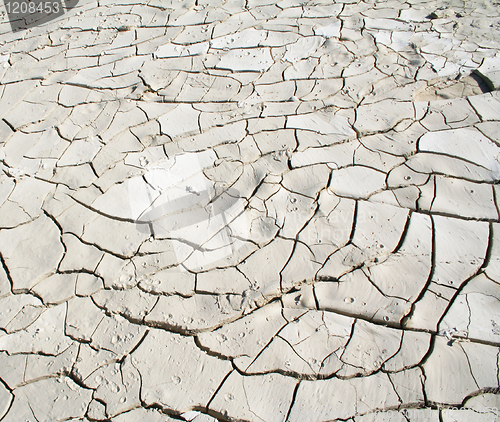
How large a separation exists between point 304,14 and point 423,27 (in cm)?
106

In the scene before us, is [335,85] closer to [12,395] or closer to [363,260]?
[363,260]

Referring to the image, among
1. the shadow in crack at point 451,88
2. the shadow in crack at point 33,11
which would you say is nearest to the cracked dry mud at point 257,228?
the shadow in crack at point 451,88

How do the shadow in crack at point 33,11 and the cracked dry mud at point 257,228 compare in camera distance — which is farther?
the shadow in crack at point 33,11

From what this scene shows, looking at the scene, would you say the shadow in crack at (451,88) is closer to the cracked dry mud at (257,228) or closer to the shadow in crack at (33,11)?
the cracked dry mud at (257,228)

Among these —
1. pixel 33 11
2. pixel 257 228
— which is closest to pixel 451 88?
pixel 257 228

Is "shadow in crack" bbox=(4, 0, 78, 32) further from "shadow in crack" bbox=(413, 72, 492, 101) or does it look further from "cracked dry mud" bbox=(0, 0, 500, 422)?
"shadow in crack" bbox=(413, 72, 492, 101)

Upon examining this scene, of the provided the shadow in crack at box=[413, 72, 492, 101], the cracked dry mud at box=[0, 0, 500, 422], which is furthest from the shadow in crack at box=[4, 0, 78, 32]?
the shadow in crack at box=[413, 72, 492, 101]

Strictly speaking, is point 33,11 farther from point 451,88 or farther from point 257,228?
point 451,88

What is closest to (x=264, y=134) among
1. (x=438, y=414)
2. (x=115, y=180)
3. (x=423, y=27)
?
(x=115, y=180)

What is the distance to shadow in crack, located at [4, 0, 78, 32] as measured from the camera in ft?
12.3

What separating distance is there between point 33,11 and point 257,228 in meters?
3.82

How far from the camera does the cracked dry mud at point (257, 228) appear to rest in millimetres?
1485

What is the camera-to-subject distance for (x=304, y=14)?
342 centimetres

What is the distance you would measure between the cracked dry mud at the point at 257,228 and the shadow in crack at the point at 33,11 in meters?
Result: 0.94
